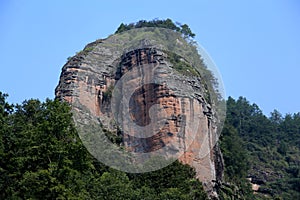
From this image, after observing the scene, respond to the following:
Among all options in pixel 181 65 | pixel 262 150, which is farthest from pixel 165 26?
pixel 262 150

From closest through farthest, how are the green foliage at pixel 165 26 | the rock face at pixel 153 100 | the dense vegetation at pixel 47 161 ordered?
the dense vegetation at pixel 47 161 < the rock face at pixel 153 100 < the green foliage at pixel 165 26

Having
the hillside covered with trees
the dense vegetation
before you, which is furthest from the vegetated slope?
the dense vegetation

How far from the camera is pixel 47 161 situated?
2738cm

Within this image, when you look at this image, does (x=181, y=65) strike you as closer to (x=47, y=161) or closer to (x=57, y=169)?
(x=47, y=161)

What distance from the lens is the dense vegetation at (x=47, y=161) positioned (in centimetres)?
2622

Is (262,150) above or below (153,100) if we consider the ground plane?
above

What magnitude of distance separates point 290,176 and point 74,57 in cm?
2752

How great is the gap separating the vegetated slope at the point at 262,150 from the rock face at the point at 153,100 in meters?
8.64

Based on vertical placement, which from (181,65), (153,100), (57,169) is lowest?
(57,169)

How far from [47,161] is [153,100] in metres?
16.4

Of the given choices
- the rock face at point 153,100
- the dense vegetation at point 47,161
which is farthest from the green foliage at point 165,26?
the dense vegetation at point 47,161

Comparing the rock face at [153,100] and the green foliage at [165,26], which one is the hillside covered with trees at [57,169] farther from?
the green foliage at [165,26]

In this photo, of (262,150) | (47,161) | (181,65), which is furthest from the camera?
(262,150)

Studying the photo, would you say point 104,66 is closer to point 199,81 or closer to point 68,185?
point 199,81
